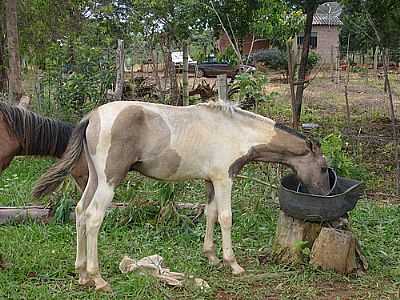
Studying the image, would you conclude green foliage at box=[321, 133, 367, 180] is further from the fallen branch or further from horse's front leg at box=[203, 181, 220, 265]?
horse's front leg at box=[203, 181, 220, 265]

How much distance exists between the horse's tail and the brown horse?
0.39 feet

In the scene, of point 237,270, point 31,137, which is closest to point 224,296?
point 237,270

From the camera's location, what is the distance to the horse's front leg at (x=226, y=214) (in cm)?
435

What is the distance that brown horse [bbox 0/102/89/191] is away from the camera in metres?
4.45

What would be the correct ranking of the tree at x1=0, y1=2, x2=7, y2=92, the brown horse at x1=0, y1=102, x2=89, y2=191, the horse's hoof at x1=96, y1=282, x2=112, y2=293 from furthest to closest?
the tree at x1=0, y1=2, x2=7, y2=92 < the brown horse at x1=0, y1=102, x2=89, y2=191 < the horse's hoof at x1=96, y1=282, x2=112, y2=293

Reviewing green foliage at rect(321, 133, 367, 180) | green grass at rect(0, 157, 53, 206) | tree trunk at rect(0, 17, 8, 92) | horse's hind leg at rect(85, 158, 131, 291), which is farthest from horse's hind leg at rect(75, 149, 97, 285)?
tree trunk at rect(0, 17, 8, 92)

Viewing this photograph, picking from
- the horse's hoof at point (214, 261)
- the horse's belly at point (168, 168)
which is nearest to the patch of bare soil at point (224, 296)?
the horse's hoof at point (214, 261)

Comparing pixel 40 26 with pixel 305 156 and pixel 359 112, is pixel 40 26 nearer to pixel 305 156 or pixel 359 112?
pixel 359 112

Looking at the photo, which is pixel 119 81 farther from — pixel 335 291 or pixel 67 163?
pixel 335 291

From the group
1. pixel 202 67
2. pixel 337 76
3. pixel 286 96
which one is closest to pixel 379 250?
Result: pixel 286 96

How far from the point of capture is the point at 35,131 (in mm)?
4617

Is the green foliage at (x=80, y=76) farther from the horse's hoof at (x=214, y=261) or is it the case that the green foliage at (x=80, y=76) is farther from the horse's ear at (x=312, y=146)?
the horse's ear at (x=312, y=146)

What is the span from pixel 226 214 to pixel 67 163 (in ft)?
3.91

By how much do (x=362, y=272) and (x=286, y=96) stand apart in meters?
11.7
